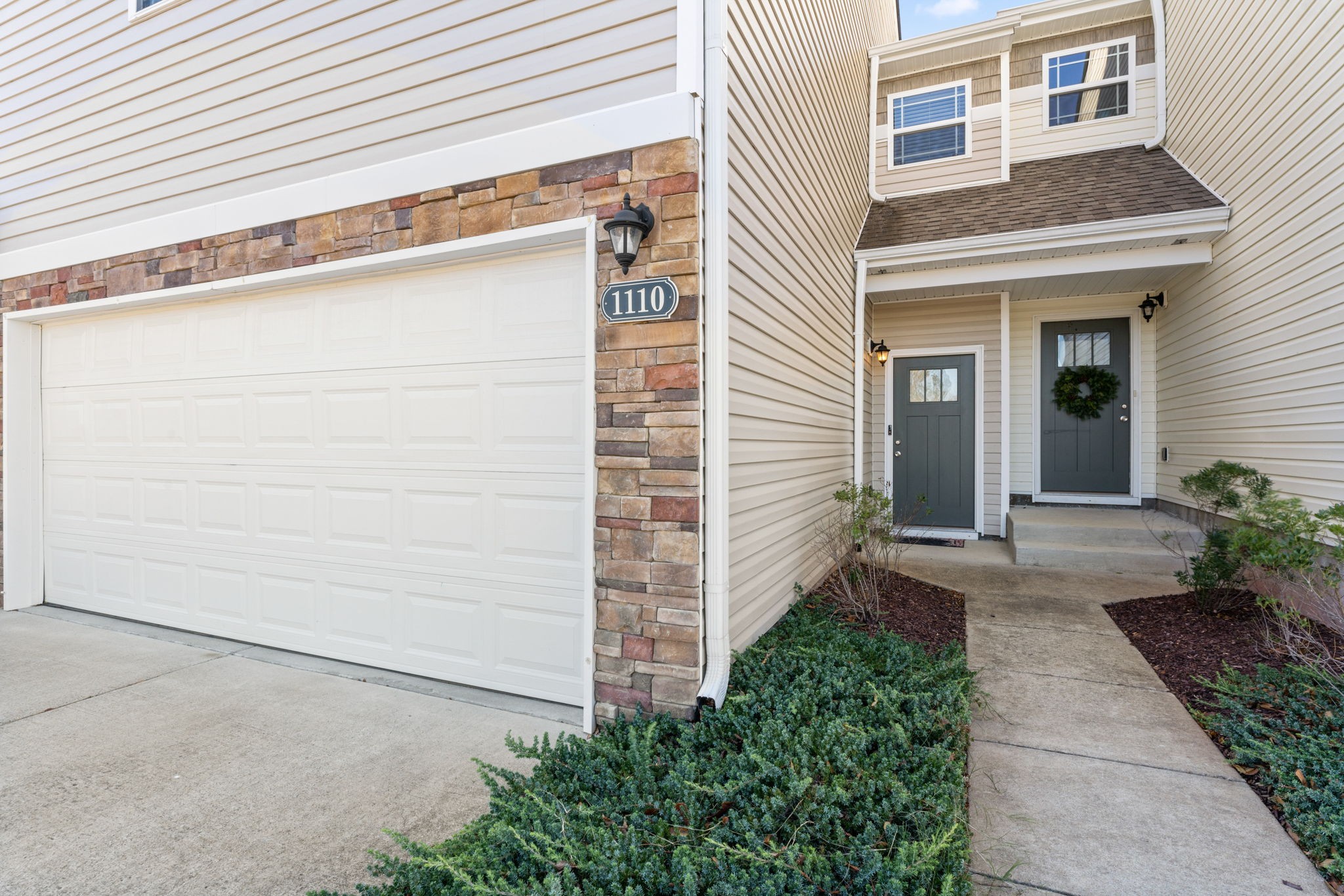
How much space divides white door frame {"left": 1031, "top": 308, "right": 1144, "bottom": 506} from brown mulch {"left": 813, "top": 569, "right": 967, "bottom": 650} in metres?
2.95

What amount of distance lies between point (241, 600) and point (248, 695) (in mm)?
1010

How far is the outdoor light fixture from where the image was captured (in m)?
2.63

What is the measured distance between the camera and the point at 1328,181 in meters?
3.79

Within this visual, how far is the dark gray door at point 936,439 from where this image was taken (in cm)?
700

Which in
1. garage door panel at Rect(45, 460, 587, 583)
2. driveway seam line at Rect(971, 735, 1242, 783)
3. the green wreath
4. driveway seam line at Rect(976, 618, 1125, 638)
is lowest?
driveway seam line at Rect(971, 735, 1242, 783)

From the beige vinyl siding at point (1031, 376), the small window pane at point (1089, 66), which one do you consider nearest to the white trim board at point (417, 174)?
the beige vinyl siding at point (1031, 376)

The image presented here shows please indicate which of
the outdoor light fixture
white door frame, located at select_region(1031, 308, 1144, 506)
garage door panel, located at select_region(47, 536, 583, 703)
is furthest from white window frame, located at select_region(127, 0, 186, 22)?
white door frame, located at select_region(1031, 308, 1144, 506)

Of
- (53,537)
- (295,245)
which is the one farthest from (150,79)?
(53,537)

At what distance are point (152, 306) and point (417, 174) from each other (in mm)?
2466

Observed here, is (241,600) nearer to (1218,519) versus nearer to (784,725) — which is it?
(784,725)

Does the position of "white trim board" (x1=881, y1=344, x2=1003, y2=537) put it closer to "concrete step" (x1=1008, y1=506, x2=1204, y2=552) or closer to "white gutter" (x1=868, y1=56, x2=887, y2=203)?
"concrete step" (x1=1008, y1=506, x2=1204, y2=552)

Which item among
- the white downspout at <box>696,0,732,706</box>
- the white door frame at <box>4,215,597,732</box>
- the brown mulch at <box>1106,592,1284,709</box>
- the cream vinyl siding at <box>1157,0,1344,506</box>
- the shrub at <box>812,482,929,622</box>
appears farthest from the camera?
the shrub at <box>812,482,929,622</box>

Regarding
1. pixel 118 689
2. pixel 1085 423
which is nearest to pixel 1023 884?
pixel 118 689

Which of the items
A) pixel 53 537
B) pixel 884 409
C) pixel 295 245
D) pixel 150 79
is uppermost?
pixel 150 79
